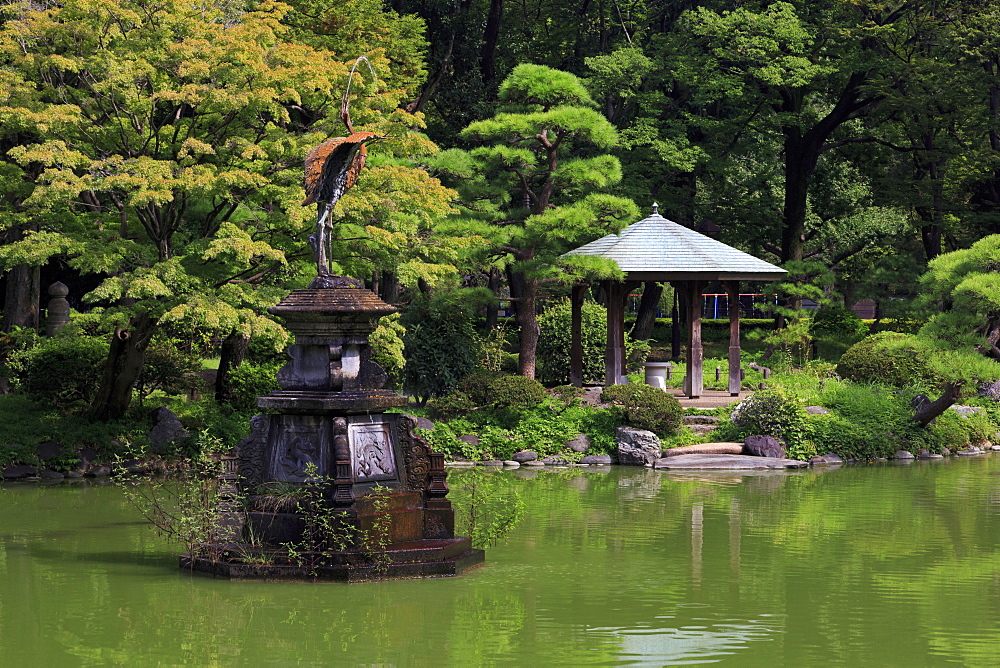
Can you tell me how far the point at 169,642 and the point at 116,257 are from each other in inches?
441

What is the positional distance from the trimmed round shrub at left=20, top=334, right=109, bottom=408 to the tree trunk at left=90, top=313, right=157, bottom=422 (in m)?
0.83

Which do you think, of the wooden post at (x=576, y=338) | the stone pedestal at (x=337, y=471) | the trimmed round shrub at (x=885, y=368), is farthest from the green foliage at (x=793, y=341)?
the stone pedestal at (x=337, y=471)

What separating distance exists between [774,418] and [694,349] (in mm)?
3895

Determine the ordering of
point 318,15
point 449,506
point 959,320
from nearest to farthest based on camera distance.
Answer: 1. point 449,506
2. point 959,320
3. point 318,15

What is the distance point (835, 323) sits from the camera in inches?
1426

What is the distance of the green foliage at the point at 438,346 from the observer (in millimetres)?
26344

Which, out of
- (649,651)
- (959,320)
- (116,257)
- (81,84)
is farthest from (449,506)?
(959,320)

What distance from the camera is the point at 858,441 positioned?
25.0 metres

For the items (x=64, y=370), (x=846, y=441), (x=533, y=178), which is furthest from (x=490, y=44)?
(x=64, y=370)

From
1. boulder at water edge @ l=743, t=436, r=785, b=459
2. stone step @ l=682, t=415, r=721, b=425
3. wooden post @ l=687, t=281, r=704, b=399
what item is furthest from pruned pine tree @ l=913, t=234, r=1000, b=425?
wooden post @ l=687, t=281, r=704, b=399

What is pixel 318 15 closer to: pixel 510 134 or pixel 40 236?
pixel 510 134

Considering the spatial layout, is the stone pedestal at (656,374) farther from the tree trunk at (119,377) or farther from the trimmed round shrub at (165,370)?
the tree trunk at (119,377)

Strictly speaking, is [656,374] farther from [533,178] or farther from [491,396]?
[533,178]

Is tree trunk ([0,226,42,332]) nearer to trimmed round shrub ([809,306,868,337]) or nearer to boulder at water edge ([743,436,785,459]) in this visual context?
boulder at water edge ([743,436,785,459])
